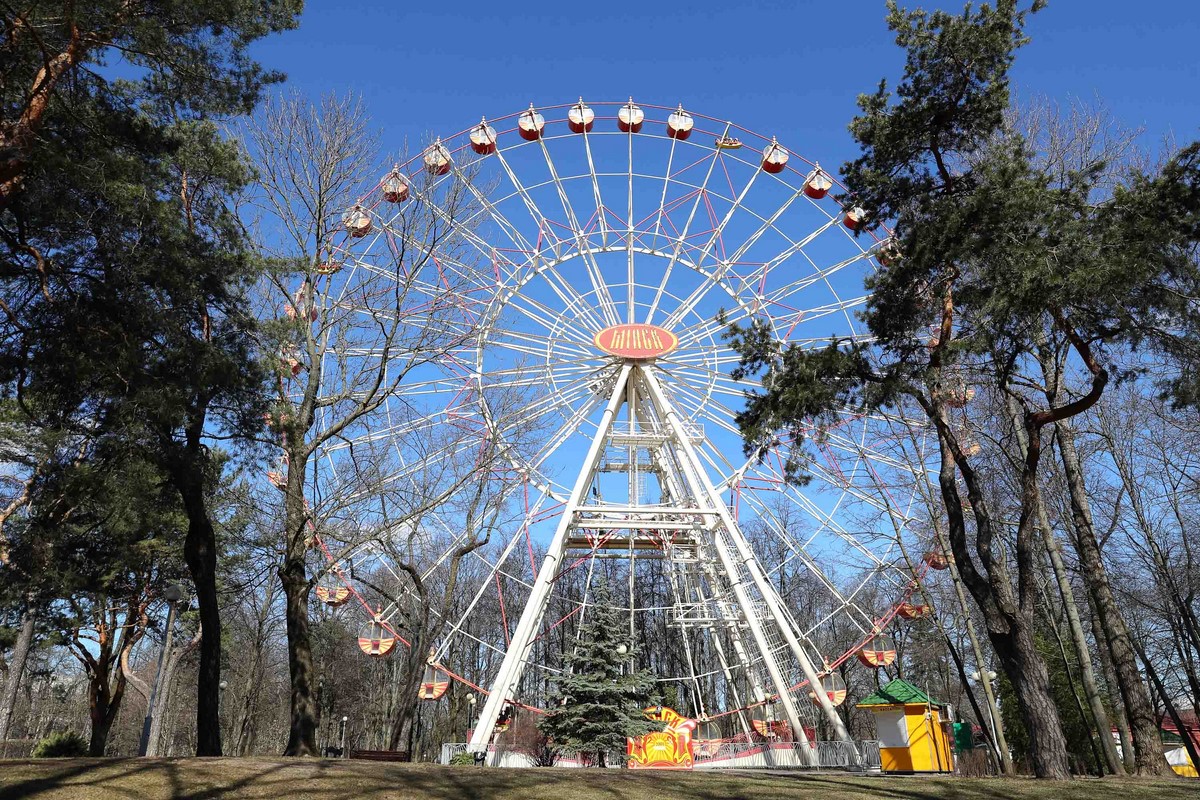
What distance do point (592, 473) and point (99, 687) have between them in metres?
17.5

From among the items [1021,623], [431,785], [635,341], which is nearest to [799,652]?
[1021,623]

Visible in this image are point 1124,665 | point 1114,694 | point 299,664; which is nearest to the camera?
point 299,664

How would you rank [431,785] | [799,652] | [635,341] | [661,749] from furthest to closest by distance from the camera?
[635,341] → [661,749] → [799,652] → [431,785]

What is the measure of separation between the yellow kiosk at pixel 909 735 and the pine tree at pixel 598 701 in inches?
213

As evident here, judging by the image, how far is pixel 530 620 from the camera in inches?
739

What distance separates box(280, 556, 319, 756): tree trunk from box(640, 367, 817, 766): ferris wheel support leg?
10.2 m

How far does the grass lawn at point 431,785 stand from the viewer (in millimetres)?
7594

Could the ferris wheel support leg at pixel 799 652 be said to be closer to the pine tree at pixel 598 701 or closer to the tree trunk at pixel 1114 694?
the pine tree at pixel 598 701

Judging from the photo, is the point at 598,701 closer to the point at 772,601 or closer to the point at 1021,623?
the point at 772,601

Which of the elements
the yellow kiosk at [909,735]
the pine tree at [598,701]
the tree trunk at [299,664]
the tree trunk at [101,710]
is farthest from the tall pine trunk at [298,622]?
the tree trunk at [101,710]

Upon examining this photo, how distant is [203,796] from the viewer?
733 cm

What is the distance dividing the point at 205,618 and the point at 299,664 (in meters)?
1.61

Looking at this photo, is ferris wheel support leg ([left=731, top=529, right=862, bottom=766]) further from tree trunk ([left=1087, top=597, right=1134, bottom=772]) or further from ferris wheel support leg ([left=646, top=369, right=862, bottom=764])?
tree trunk ([left=1087, top=597, right=1134, bottom=772])

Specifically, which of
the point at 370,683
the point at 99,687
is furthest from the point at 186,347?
the point at 370,683
